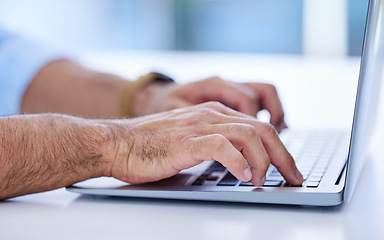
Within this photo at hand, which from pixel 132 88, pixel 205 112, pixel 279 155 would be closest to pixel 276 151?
pixel 279 155

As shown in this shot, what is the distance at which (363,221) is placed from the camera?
1.50 ft

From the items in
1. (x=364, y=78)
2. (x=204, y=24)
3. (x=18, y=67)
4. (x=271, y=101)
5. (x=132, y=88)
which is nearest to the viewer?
(x=364, y=78)

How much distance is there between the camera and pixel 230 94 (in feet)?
2.75

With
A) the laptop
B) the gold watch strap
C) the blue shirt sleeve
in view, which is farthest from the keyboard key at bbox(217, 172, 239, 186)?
the blue shirt sleeve

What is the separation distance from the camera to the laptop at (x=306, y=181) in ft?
1.58

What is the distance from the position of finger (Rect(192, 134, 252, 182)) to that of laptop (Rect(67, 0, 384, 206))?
0.02 m

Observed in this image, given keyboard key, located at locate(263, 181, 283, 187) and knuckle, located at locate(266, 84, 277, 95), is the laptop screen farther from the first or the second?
knuckle, located at locate(266, 84, 277, 95)

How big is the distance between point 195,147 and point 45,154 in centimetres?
17

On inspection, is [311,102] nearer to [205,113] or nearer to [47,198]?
[205,113]

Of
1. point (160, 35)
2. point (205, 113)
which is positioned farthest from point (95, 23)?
point (205, 113)

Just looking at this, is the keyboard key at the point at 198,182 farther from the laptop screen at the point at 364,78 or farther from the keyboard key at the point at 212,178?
the laptop screen at the point at 364,78

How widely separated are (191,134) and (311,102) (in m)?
0.77

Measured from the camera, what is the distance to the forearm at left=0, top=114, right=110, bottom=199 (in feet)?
1.82

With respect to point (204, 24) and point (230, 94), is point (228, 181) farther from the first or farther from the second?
point (204, 24)
